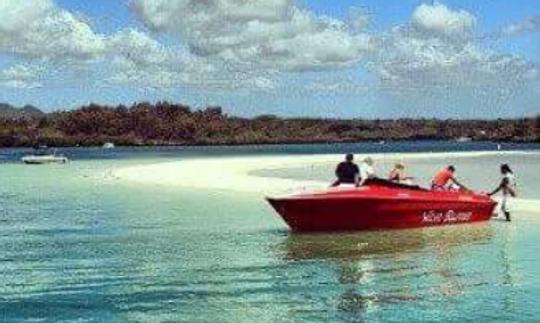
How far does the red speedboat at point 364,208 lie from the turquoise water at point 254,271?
0.39 m

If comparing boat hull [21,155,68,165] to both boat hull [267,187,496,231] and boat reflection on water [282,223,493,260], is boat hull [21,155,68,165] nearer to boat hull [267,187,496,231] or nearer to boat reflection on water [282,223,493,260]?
boat hull [267,187,496,231]

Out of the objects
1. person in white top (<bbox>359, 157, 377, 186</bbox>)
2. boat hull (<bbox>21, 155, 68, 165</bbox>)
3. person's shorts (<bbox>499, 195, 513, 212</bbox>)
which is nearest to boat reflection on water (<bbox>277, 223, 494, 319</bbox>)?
person's shorts (<bbox>499, 195, 513, 212</bbox>)

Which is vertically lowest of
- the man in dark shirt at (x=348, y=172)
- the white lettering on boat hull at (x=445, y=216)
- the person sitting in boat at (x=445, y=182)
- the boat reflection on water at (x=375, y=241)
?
the boat reflection on water at (x=375, y=241)

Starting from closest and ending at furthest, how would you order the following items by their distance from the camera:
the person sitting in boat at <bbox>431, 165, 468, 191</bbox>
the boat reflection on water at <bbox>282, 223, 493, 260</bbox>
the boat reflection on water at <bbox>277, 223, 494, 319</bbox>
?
1. the boat reflection on water at <bbox>277, 223, 494, 319</bbox>
2. the boat reflection on water at <bbox>282, 223, 493, 260</bbox>
3. the person sitting in boat at <bbox>431, 165, 468, 191</bbox>

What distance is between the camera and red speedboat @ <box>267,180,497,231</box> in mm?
22453

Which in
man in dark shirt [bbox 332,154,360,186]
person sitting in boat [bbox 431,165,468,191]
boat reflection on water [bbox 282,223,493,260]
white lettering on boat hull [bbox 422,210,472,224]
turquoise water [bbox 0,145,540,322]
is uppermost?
man in dark shirt [bbox 332,154,360,186]

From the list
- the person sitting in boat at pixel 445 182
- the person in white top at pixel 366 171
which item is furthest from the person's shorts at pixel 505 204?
the person in white top at pixel 366 171

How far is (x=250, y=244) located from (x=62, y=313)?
857 centimetres

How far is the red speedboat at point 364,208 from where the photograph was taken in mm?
22453

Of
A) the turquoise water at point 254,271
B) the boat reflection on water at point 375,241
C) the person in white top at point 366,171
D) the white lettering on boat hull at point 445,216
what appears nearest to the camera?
the turquoise water at point 254,271

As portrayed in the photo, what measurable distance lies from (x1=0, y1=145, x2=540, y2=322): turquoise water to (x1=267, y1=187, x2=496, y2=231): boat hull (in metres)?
0.39

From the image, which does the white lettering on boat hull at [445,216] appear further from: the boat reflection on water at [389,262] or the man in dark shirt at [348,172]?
the man in dark shirt at [348,172]

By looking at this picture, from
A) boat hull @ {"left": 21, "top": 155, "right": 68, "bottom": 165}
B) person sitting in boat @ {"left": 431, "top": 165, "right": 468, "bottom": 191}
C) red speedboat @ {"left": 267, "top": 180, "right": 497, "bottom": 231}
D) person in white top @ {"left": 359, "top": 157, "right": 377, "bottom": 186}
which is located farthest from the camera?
boat hull @ {"left": 21, "top": 155, "right": 68, "bottom": 165}

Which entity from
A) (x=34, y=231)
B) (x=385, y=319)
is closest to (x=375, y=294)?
(x=385, y=319)
